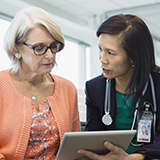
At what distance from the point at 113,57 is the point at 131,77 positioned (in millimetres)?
173

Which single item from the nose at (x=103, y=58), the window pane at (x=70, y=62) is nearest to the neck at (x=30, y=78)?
the nose at (x=103, y=58)

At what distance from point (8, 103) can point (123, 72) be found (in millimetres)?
665

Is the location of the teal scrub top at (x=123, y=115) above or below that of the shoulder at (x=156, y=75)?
below

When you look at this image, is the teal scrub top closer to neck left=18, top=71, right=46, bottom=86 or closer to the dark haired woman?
the dark haired woman

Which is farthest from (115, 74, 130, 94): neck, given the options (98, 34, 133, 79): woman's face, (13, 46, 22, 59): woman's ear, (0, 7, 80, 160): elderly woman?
(13, 46, 22, 59): woman's ear

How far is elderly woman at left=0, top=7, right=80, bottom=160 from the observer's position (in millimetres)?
1414

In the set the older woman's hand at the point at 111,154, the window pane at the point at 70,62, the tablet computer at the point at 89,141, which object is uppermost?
the window pane at the point at 70,62

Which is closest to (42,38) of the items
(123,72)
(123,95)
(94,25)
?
(123,72)

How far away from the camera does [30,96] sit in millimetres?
1537

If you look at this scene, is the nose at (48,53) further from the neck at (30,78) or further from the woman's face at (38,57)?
the neck at (30,78)

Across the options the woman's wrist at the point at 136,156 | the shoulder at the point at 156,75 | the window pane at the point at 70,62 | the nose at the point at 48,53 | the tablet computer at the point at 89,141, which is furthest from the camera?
the window pane at the point at 70,62

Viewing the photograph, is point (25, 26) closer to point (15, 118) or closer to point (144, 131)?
point (15, 118)

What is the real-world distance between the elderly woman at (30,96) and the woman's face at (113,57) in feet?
0.80

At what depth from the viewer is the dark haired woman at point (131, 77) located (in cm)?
153
